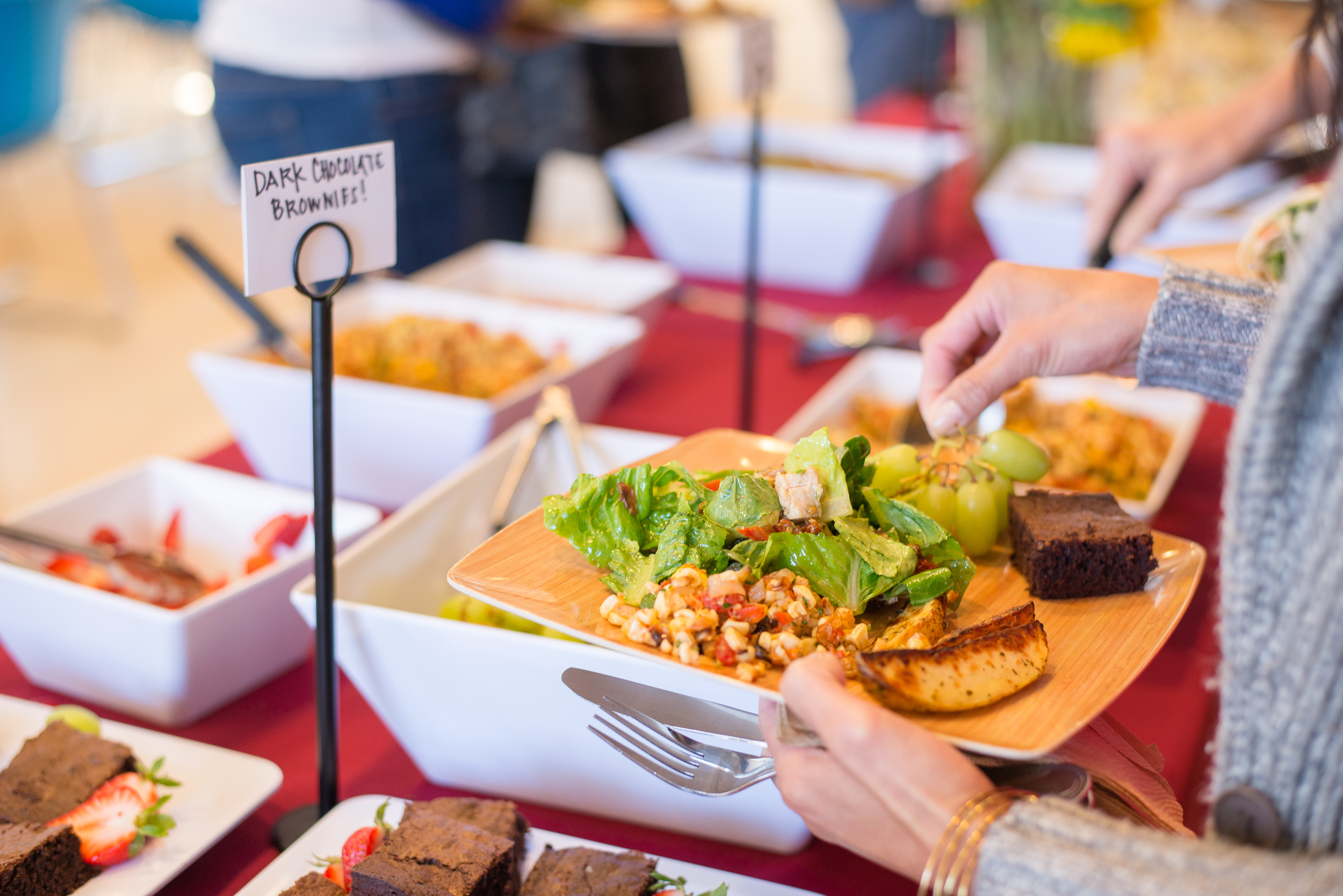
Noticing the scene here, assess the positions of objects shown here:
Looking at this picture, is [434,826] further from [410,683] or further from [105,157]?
[105,157]

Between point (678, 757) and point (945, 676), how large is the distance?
18cm

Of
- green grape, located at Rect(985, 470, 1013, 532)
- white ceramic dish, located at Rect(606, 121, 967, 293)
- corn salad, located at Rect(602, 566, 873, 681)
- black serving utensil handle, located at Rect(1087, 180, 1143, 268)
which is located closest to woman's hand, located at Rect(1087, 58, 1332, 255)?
black serving utensil handle, located at Rect(1087, 180, 1143, 268)

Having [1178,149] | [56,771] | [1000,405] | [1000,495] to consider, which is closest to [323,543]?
[56,771]

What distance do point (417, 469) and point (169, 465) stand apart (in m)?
0.26

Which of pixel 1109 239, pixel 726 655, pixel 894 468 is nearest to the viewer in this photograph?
pixel 726 655

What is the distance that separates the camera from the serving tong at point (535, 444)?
3.56 ft

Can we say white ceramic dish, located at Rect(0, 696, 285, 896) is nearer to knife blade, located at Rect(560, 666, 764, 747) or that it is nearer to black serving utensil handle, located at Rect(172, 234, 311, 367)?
knife blade, located at Rect(560, 666, 764, 747)

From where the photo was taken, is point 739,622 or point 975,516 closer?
point 739,622

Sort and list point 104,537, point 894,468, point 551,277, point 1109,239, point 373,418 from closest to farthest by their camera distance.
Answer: point 894,468 → point 104,537 → point 373,418 → point 1109,239 → point 551,277

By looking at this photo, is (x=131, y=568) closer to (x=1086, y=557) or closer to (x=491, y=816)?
(x=491, y=816)

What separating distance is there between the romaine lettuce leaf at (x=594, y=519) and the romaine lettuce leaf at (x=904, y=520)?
16 centimetres

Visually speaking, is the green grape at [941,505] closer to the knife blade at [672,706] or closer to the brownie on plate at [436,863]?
the knife blade at [672,706]

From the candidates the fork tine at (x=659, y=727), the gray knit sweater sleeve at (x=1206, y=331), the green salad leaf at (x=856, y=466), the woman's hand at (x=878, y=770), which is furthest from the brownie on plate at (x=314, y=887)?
the gray knit sweater sleeve at (x=1206, y=331)

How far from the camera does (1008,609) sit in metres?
0.77
